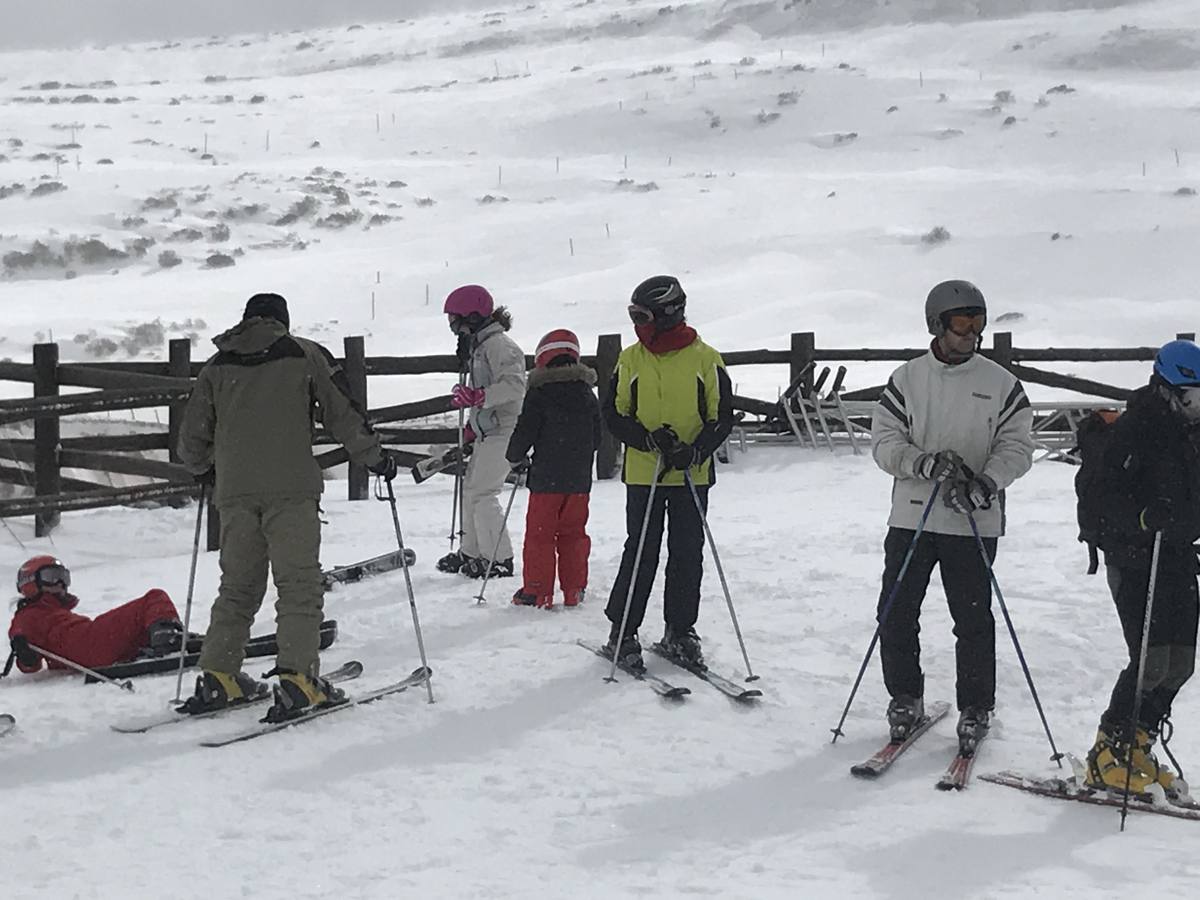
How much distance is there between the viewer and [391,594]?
8.09 meters

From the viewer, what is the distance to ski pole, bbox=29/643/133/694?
240 inches

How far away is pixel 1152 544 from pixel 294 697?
10.5 ft

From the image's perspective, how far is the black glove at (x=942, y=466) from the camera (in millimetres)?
5051

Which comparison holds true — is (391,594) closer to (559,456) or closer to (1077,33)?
(559,456)

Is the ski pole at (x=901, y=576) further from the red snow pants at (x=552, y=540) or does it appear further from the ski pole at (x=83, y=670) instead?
the ski pole at (x=83, y=670)

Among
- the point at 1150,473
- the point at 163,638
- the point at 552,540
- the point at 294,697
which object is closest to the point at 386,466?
the point at 294,697

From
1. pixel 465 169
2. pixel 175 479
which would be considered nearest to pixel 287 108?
pixel 465 169

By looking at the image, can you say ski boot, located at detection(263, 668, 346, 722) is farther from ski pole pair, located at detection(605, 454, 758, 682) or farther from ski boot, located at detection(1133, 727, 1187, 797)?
ski boot, located at detection(1133, 727, 1187, 797)

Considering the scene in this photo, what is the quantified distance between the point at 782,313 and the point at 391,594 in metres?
17.9

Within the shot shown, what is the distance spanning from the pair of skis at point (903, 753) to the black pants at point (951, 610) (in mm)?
168

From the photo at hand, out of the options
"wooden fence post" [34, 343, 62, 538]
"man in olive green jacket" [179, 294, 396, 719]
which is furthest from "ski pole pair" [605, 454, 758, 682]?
"wooden fence post" [34, 343, 62, 538]

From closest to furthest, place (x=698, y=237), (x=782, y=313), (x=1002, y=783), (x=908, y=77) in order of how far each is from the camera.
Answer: (x=1002, y=783) < (x=782, y=313) < (x=698, y=237) < (x=908, y=77)

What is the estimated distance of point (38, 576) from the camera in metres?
6.44

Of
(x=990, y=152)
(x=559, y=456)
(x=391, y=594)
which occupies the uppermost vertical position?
(x=990, y=152)
